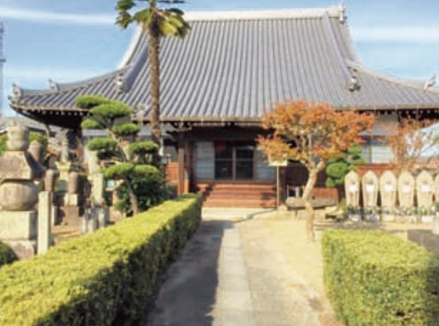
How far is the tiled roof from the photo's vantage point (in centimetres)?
1402

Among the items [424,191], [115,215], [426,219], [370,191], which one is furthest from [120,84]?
[426,219]

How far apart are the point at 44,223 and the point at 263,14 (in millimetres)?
19400

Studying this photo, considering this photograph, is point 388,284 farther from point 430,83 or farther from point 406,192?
point 430,83

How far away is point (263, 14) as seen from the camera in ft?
70.7

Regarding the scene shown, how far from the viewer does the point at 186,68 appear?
18.4m

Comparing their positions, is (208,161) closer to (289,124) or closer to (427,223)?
(289,124)

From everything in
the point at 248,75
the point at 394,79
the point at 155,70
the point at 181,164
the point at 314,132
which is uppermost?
the point at 248,75

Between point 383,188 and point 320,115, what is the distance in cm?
518

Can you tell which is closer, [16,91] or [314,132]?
[314,132]

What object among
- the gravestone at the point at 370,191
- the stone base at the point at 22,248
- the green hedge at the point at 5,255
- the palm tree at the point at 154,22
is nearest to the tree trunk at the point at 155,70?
the palm tree at the point at 154,22

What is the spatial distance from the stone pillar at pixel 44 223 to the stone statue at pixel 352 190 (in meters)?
9.50

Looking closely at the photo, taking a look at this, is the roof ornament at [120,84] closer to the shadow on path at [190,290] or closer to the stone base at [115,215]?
the stone base at [115,215]

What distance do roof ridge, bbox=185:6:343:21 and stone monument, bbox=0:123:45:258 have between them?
18298 mm

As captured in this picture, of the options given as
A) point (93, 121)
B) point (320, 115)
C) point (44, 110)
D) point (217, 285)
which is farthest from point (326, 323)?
point (44, 110)
